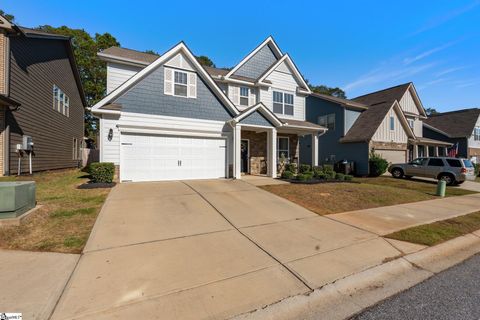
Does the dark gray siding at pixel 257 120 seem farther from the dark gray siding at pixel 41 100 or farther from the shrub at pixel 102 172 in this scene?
the dark gray siding at pixel 41 100

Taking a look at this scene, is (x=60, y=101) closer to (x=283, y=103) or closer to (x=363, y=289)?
(x=283, y=103)

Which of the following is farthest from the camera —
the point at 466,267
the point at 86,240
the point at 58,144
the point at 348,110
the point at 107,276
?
the point at 348,110

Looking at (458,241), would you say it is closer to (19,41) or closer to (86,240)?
(86,240)

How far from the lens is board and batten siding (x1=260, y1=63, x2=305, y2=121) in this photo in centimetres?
1587

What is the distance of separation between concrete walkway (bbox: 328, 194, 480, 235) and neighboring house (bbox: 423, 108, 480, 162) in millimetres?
25096

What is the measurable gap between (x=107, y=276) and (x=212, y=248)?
168 centimetres

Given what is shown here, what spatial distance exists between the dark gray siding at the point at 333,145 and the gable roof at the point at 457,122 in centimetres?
1747

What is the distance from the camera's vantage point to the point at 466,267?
13.0 ft

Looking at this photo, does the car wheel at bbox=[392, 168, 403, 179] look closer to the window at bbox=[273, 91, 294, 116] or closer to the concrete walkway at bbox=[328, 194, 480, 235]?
the concrete walkway at bbox=[328, 194, 480, 235]

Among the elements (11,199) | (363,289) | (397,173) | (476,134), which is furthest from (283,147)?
(476,134)

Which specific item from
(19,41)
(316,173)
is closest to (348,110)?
(316,173)

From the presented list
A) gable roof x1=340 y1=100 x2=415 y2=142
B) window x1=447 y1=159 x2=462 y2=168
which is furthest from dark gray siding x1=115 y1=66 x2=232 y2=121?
window x1=447 y1=159 x2=462 y2=168

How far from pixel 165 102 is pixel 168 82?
3.53 ft

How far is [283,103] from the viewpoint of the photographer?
16.5 metres
